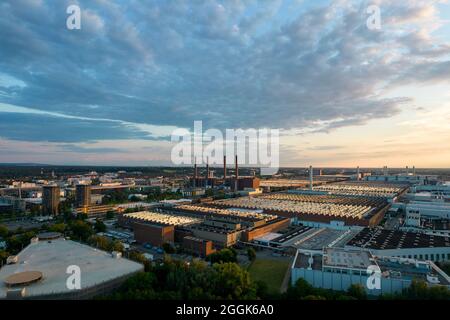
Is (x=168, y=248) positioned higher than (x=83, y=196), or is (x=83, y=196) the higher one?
(x=83, y=196)

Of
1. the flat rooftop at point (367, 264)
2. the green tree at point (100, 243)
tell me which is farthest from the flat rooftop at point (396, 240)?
the green tree at point (100, 243)

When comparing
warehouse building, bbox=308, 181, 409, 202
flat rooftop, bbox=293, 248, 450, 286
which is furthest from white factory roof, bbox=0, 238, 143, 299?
warehouse building, bbox=308, 181, 409, 202

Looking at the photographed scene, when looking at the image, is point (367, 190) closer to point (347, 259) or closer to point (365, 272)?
point (347, 259)

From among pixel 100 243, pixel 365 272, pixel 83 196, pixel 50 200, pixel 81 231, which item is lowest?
pixel 81 231

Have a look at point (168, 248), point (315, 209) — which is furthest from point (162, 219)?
point (315, 209)
